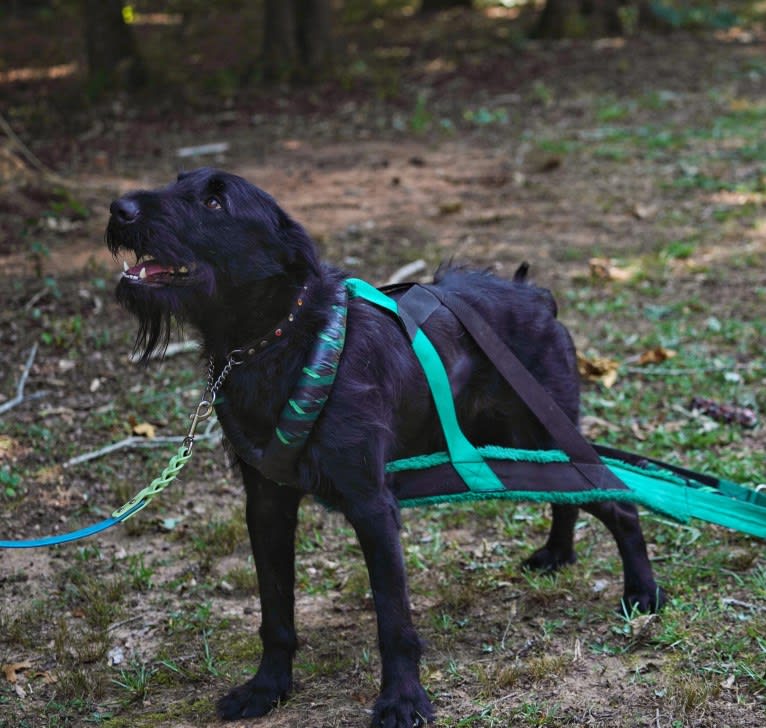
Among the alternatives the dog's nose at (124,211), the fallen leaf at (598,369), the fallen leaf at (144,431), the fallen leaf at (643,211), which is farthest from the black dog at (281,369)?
the fallen leaf at (643,211)

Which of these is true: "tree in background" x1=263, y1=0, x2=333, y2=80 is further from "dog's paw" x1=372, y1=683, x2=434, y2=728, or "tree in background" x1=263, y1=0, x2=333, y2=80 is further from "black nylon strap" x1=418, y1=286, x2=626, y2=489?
"dog's paw" x1=372, y1=683, x2=434, y2=728

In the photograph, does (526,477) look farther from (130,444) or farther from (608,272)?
(608,272)

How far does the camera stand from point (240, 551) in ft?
17.0

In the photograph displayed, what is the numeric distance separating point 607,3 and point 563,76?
138 inches

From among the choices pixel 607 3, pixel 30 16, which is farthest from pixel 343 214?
pixel 30 16

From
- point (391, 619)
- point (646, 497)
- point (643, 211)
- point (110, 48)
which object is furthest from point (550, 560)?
point (110, 48)

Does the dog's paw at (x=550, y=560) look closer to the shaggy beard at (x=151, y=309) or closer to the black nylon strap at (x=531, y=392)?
the black nylon strap at (x=531, y=392)

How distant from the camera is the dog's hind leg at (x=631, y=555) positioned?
14.3 ft

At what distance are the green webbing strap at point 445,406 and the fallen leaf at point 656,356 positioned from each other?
2949mm

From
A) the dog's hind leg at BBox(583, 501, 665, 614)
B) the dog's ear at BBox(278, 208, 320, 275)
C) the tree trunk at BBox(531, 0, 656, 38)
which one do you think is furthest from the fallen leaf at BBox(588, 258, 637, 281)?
the tree trunk at BBox(531, 0, 656, 38)

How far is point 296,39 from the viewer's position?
15.8 metres

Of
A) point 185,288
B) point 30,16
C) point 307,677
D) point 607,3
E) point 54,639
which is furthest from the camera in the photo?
point 30,16

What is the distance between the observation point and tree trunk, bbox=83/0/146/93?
1495 centimetres

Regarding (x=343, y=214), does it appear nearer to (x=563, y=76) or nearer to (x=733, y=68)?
(x=563, y=76)
